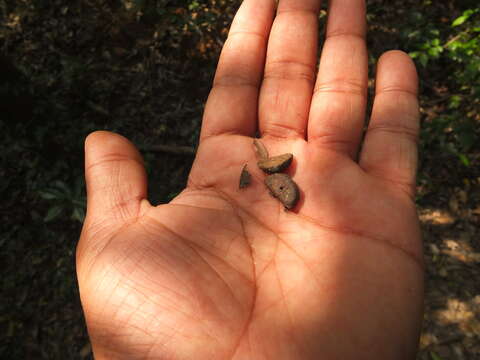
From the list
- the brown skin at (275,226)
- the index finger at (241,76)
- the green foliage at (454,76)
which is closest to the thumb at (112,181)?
the brown skin at (275,226)

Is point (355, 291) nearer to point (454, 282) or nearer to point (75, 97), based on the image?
point (454, 282)

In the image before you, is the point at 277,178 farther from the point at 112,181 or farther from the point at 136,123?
the point at 136,123

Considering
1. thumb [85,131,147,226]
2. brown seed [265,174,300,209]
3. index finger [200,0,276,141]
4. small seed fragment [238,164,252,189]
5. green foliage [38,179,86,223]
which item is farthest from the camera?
green foliage [38,179,86,223]

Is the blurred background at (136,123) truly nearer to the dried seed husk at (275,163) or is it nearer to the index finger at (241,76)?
the index finger at (241,76)

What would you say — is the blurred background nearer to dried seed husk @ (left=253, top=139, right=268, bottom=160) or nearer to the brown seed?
dried seed husk @ (left=253, top=139, right=268, bottom=160)

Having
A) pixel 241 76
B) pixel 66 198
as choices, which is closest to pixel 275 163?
pixel 241 76

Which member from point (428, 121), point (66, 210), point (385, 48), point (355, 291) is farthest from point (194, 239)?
point (385, 48)

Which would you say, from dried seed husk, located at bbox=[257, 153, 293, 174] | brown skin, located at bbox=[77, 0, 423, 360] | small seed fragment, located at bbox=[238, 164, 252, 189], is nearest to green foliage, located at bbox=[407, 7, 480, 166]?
brown skin, located at bbox=[77, 0, 423, 360]
